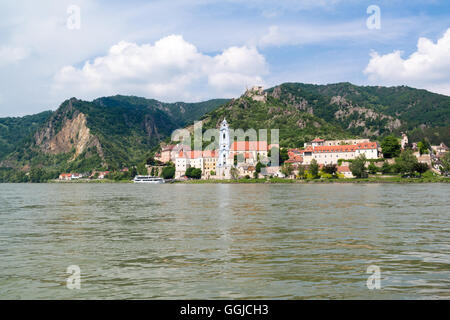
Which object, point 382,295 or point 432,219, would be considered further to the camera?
point 432,219

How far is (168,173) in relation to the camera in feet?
605

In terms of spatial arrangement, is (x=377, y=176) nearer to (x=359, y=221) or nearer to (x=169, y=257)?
(x=359, y=221)

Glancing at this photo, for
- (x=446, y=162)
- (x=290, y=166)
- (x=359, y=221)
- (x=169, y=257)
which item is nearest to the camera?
(x=169, y=257)

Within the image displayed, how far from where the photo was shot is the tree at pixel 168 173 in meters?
184

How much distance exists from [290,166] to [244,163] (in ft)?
95.4

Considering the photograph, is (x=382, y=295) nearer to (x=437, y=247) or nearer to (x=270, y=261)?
(x=270, y=261)

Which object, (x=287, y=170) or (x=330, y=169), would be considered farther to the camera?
(x=287, y=170)

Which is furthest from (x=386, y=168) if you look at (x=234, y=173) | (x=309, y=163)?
(x=234, y=173)

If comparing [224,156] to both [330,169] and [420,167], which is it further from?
[420,167]

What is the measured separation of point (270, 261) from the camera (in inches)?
635

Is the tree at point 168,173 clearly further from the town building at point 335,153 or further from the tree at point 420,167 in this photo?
the tree at point 420,167
